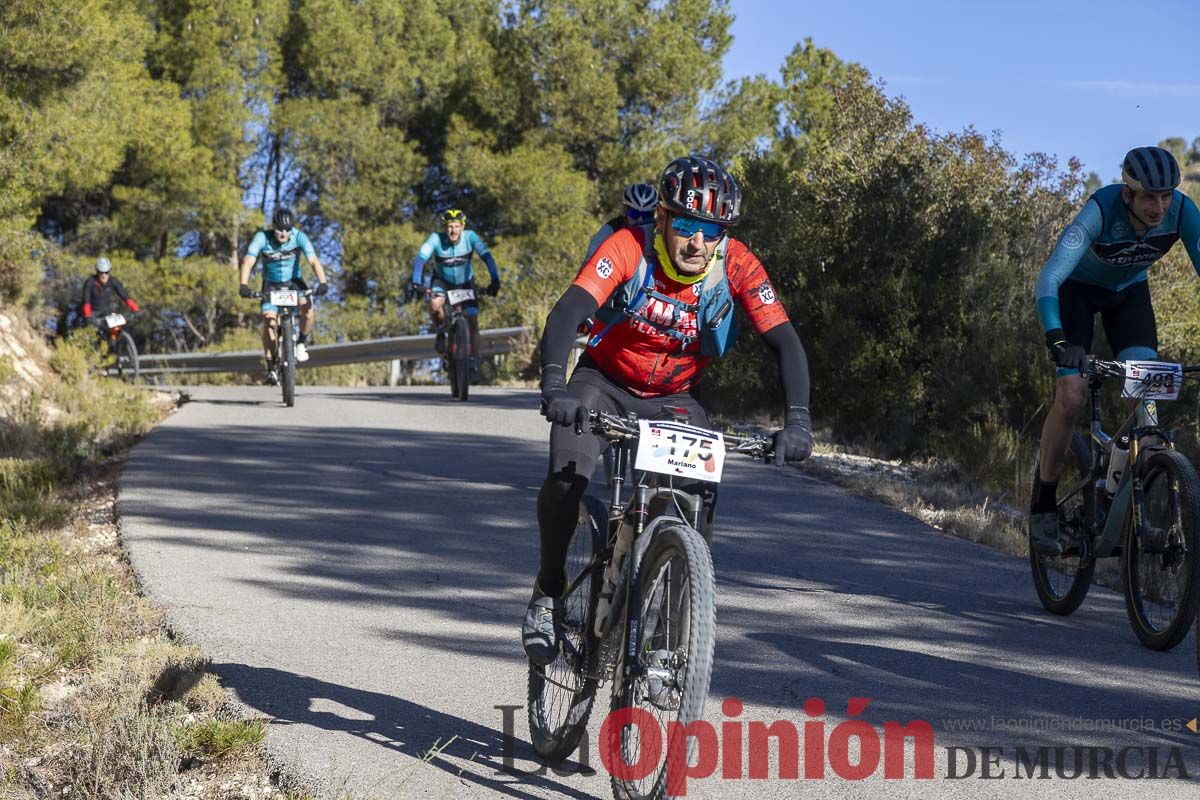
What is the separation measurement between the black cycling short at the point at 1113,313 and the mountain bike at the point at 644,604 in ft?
9.91

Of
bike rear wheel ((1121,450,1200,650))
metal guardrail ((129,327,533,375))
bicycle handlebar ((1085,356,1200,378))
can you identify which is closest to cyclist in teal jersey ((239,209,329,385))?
metal guardrail ((129,327,533,375))

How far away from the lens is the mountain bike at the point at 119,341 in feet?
71.1

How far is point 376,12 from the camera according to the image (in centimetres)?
3822

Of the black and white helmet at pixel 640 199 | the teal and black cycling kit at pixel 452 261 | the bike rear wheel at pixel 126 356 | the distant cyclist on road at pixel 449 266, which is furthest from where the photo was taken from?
the bike rear wheel at pixel 126 356

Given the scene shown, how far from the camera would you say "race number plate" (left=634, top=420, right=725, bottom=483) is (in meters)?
4.04

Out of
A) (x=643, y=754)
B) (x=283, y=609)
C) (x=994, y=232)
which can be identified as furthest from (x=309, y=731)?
(x=994, y=232)

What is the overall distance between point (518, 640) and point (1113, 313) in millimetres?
3336

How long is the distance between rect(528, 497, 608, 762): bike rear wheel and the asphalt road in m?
0.12

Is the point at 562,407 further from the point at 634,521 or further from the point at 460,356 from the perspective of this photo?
the point at 460,356

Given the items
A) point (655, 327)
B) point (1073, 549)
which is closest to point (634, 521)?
point (655, 327)

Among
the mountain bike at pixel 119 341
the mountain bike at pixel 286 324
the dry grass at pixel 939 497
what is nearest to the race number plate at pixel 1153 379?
the dry grass at pixel 939 497

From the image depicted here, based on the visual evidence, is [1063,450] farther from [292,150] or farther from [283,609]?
[292,150]

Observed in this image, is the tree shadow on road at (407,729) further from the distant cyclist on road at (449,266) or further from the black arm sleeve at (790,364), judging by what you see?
the distant cyclist on road at (449,266)

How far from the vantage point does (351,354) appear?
23672 mm
